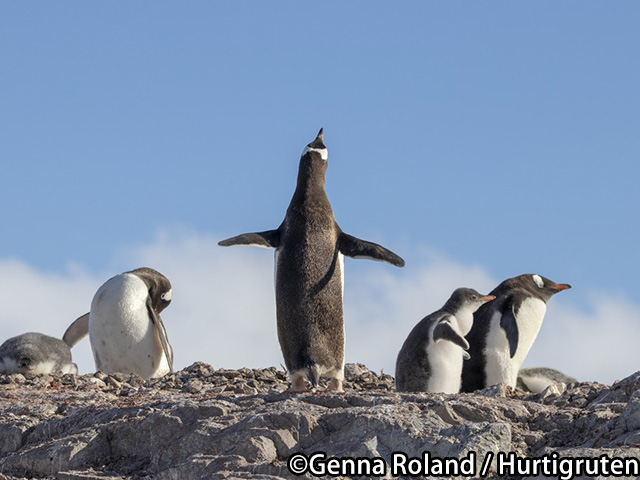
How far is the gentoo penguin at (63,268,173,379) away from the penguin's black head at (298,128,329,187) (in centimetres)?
451

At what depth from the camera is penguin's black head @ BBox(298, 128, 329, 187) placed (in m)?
10.0

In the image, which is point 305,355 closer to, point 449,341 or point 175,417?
point 449,341

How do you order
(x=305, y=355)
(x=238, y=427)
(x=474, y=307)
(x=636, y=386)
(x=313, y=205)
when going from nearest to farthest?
(x=238, y=427)
(x=636, y=386)
(x=305, y=355)
(x=313, y=205)
(x=474, y=307)

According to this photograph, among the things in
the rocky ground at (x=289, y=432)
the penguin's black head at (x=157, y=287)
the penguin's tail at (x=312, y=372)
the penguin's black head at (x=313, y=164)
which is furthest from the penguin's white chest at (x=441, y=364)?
the penguin's black head at (x=157, y=287)

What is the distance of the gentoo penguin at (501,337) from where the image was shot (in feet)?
38.4

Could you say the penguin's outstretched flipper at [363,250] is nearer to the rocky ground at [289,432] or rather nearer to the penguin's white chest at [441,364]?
the penguin's white chest at [441,364]

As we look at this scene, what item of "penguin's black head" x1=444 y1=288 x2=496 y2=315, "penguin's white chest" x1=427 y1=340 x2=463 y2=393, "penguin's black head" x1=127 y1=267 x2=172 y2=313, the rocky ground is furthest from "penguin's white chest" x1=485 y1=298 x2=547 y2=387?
"penguin's black head" x1=127 y1=267 x2=172 y2=313

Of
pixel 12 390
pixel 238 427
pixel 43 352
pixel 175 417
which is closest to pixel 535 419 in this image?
pixel 238 427

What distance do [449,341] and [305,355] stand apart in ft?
5.77

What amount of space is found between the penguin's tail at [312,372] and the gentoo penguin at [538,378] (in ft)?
13.3

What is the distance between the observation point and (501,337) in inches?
462

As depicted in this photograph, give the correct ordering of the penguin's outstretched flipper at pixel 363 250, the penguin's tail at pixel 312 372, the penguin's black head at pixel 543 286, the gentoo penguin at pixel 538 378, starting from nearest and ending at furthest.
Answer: the penguin's tail at pixel 312 372 → the penguin's outstretched flipper at pixel 363 250 → the gentoo penguin at pixel 538 378 → the penguin's black head at pixel 543 286

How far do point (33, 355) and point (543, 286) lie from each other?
690 centimetres

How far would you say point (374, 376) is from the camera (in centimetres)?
1305
